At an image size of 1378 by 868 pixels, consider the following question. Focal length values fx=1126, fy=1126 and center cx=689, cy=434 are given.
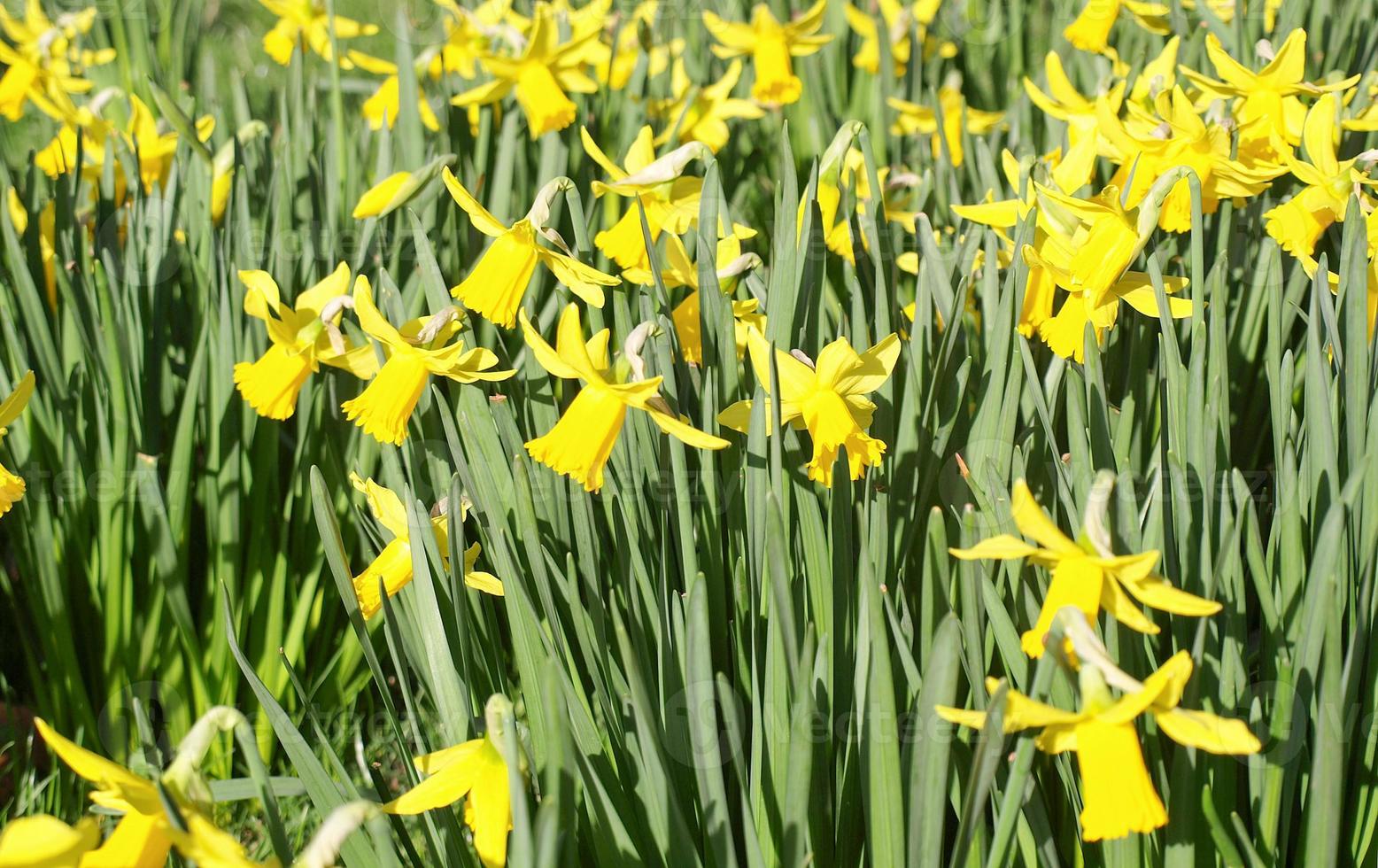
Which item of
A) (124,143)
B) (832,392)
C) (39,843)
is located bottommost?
(39,843)

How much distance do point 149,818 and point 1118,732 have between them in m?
0.76

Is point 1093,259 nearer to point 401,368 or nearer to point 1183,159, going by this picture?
point 1183,159

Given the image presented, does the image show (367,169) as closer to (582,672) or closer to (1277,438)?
(582,672)

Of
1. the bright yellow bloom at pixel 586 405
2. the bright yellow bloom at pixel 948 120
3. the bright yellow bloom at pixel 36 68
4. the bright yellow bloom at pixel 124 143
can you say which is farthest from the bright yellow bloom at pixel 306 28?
the bright yellow bloom at pixel 586 405

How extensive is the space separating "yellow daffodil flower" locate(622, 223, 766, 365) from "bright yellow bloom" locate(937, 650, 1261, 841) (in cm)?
65

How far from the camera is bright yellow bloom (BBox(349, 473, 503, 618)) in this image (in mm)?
1244

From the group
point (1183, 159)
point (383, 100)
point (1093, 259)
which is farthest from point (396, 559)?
point (383, 100)

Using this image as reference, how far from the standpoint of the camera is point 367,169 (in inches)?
97.6

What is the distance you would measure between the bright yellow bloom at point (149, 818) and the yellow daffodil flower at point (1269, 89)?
5.05 ft

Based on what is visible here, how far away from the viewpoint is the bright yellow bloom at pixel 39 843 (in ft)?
2.56

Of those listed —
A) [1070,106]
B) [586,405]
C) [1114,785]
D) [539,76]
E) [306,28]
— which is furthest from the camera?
[306,28]

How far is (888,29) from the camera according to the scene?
9.00 ft

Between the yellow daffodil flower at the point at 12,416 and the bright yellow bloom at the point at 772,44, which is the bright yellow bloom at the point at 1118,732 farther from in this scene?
the bright yellow bloom at the point at 772,44

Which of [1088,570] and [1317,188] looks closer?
[1088,570]
